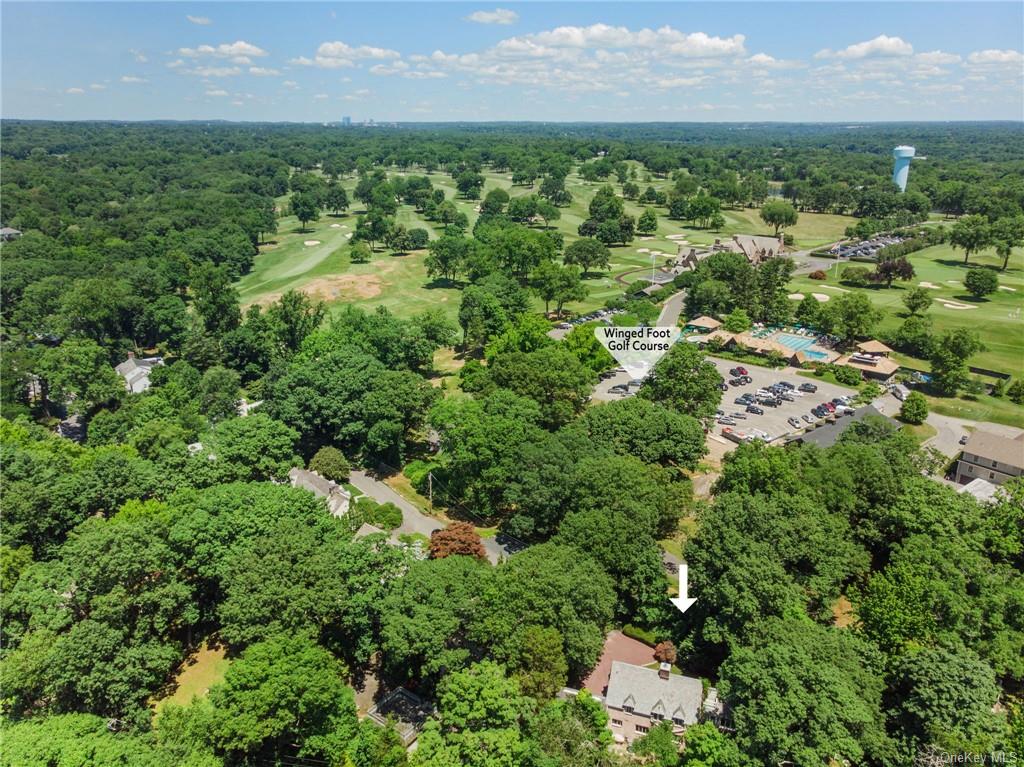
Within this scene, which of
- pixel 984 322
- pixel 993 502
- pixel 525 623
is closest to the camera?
pixel 525 623

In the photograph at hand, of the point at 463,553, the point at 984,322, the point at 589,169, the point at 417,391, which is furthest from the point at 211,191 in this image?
the point at 984,322

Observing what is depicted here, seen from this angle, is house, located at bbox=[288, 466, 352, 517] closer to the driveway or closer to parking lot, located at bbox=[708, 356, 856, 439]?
parking lot, located at bbox=[708, 356, 856, 439]

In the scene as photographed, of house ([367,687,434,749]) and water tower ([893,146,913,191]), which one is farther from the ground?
water tower ([893,146,913,191])

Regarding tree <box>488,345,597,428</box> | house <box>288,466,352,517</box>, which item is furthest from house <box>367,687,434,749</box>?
tree <box>488,345,597,428</box>

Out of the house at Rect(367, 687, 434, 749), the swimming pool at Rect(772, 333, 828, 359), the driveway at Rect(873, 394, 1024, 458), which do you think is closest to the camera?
the house at Rect(367, 687, 434, 749)

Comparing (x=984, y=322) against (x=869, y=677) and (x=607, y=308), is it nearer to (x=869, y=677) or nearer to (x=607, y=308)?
(x=607, y=308)
